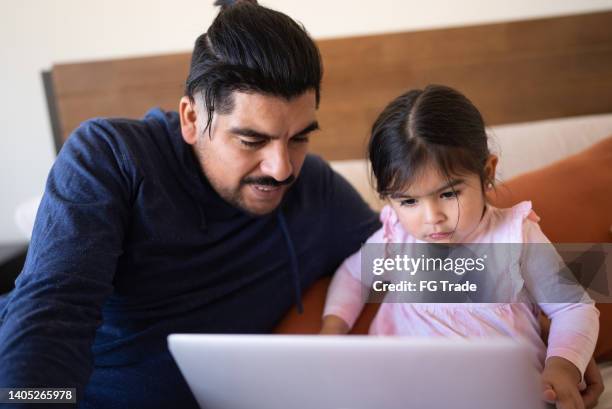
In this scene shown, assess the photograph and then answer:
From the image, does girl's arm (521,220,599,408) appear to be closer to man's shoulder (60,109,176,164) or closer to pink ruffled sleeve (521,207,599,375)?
pink ruffled sleeve (521,207,599,375)

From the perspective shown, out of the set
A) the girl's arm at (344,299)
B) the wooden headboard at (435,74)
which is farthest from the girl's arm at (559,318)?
the wooden headboard at (435,74)

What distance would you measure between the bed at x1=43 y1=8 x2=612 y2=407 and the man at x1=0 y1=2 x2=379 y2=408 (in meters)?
0.46

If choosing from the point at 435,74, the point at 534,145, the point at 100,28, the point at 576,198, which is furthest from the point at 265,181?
the point at 100,28

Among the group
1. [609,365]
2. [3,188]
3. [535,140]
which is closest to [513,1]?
[535,140]

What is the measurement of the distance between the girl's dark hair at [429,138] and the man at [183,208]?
0.18 m

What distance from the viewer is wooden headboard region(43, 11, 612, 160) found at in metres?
1.70

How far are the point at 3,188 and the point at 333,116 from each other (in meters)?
1.26

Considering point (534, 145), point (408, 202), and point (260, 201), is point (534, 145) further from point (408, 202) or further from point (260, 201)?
point (260, 201)

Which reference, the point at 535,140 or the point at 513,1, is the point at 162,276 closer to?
the point at 535,140

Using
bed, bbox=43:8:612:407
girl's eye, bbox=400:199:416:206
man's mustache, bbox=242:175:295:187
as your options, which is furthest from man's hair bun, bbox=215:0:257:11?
bed, bbox=43:8:612:407

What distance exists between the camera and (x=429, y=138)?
0.90 m

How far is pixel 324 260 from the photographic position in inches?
49.8

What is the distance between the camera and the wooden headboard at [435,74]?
5.57 ft

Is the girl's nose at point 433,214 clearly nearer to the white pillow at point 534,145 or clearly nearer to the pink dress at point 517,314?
the pink dress at point 517,314
